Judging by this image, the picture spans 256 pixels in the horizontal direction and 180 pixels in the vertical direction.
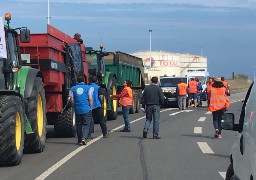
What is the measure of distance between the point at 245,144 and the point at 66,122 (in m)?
10.8

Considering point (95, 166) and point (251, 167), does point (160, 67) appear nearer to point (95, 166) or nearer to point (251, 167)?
point (95, 166)

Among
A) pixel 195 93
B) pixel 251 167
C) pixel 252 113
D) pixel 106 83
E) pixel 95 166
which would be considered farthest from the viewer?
pixel 195 93

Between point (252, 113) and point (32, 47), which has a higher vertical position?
point (32, 47)

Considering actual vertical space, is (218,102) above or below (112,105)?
above

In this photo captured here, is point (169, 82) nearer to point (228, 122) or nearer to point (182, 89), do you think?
point (182, 89)

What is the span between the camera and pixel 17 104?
11117mm

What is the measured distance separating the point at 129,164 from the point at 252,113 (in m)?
5.95

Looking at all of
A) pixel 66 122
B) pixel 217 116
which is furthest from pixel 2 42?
pixel 217 116

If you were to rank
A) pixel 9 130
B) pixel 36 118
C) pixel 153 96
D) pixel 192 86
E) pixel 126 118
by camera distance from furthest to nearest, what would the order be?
1. pixel 192 86
2. pixel 126 118
3. pixel 153 96
4. pixel 36 118
5. pixel 9 130

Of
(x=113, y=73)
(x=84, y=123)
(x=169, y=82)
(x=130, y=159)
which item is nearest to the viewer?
(x=130, y=159)

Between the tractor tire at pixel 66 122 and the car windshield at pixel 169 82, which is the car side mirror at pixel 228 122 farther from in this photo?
the car windshield at pixel 169 82

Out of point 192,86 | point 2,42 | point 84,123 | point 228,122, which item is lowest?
point 84,123

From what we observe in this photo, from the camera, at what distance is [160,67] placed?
3541 inches

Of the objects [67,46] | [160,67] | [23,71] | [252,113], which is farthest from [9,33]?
[160,67]
